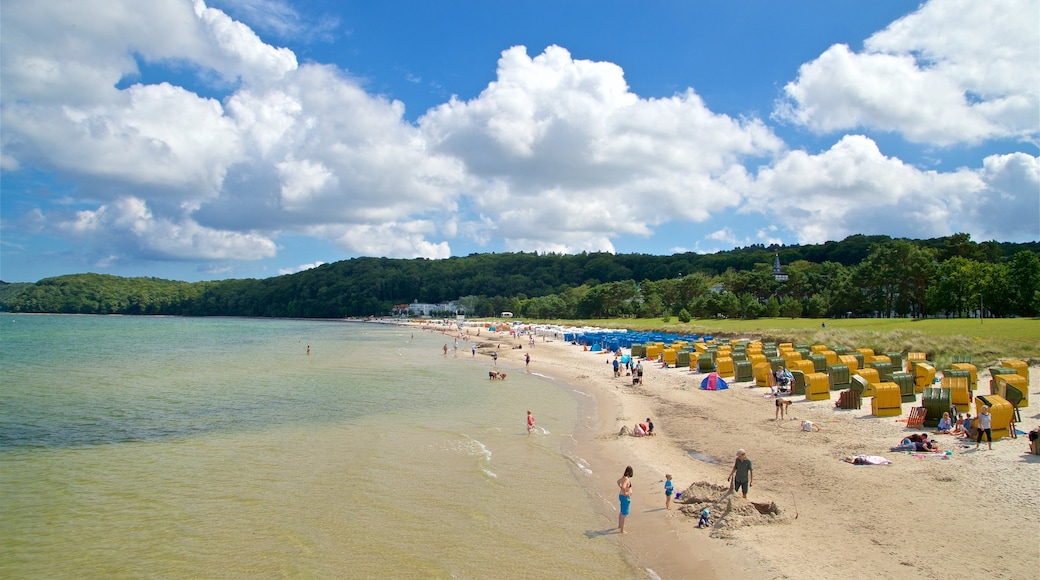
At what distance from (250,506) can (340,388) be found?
18589 mm

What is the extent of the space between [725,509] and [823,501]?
7.47ft

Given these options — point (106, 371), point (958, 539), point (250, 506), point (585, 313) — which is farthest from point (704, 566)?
point (585, 313)

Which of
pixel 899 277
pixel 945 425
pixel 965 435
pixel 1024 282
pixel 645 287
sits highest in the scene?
pixel 645 287

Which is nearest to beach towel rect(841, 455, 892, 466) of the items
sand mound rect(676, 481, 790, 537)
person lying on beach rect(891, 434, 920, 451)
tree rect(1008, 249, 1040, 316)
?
person lying on beach rect(891, 434, 920, 451)

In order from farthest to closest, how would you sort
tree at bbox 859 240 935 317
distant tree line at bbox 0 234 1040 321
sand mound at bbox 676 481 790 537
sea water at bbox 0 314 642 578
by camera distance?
tree at bbox 859 240 935 317 → distant tree line at bbox 0 234 1040 321 → sand mound at bbox 676 481 790 537 → sea water at bbox 0 314 642 578

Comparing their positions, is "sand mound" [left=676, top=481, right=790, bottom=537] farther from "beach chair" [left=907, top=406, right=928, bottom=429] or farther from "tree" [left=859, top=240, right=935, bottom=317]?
"tree" [left=859, top=240, right=935, bottom=317]

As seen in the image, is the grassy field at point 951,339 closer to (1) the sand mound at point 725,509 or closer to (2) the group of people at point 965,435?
(2) the group of people at point 965,435

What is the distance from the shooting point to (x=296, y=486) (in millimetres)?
13867

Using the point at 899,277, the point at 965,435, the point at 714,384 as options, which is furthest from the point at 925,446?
the point at 899,277

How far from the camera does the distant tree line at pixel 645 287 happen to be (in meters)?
55.3

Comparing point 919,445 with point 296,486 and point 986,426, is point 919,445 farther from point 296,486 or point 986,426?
point 296,486

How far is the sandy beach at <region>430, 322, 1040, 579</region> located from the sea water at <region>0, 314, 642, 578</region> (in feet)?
3.91

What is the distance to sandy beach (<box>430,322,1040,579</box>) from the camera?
9.02 metres

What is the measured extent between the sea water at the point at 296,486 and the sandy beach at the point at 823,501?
1.19 meters
